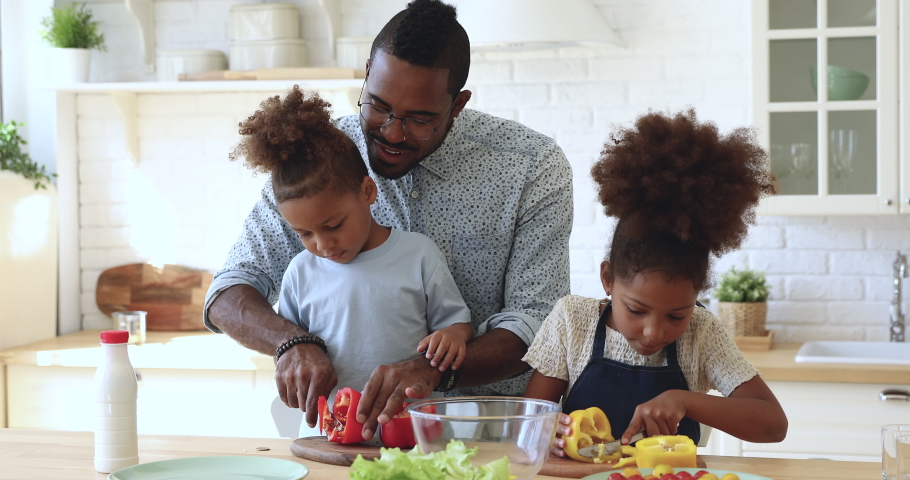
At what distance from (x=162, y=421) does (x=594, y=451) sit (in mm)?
2093

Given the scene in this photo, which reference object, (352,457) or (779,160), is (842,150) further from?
(352,457)

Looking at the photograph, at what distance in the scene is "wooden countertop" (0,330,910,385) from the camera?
2.63 metres

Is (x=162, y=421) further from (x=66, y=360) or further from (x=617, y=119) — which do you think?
(x=617, y=119)

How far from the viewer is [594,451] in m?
1.26

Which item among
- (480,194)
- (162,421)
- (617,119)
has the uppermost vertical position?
(617,119)

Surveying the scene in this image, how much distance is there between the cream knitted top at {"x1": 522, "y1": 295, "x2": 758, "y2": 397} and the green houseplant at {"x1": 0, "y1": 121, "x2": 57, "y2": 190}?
231 cm

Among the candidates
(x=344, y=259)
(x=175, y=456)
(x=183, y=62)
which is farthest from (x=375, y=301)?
(x=183, y=62)

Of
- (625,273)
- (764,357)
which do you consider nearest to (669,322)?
(625,273)

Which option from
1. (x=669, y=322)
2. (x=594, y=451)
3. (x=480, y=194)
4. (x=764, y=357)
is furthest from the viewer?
(x=764, y=357)

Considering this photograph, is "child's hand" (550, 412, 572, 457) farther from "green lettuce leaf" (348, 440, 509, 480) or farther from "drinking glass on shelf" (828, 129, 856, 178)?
"drinking glass on shelf" (828, 129, 856, 178)

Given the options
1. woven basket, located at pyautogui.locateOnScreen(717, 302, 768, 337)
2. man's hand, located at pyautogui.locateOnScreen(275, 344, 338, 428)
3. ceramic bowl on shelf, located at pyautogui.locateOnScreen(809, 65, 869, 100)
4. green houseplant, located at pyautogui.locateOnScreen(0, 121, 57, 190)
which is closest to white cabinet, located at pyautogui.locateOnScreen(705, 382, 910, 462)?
Answer: woven basket, located at pyautogui.locateOnScreen(717, 302, 768, 337)

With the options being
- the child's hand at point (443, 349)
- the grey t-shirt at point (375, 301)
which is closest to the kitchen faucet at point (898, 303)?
the grey t-shirt at point (375, 301)

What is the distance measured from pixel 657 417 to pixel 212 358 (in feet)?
6.26

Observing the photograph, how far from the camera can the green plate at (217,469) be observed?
121 cm
